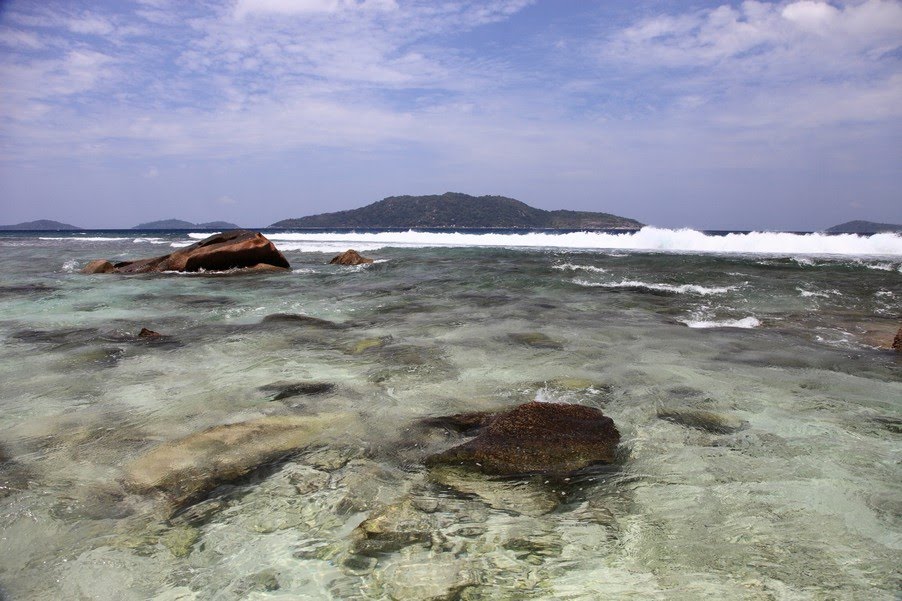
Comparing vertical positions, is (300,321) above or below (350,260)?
below

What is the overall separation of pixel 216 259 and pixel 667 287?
1226cm

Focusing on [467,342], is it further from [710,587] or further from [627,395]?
[710,587]

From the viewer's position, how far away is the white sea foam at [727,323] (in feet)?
24.8

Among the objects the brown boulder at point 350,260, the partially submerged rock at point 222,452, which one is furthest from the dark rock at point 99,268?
the partially submerged rock at point 222,452

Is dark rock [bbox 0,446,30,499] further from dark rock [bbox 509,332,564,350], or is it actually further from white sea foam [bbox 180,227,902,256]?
white sea foam [bbox 180,227,902,256]

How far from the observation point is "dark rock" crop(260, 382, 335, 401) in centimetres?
442

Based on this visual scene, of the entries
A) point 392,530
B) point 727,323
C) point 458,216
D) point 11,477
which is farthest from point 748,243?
point 458,216

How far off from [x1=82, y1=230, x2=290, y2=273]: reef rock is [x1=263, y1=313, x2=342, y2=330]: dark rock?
857 centimetres

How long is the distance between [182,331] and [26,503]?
15.3ft

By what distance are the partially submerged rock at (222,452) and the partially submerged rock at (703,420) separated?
2257 mm

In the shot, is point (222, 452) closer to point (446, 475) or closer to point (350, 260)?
point (446, 475)

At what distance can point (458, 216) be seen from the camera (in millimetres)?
130000

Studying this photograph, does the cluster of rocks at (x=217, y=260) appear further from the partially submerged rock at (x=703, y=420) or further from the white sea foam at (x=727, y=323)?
the partially submerged rock at (x=703, y=420)

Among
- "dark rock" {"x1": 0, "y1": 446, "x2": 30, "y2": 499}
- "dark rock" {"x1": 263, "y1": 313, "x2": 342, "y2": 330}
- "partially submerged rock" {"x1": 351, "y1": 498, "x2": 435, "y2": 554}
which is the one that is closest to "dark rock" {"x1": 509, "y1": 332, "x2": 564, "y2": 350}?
"dark rock" {"x1": 263, "y1": 313, "x2": 342, "y2": 330}
